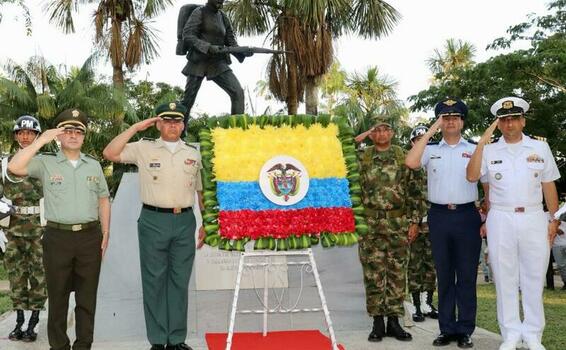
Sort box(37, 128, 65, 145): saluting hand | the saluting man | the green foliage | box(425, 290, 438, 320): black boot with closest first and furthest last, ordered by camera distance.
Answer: box(37, 128, 65, 145): saluting hand < the saluting man < box(425, 290, 438, 320): black boot < the green foliage

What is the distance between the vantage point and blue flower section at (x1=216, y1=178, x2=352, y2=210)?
421 centimetres

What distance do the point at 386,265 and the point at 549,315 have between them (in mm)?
2709

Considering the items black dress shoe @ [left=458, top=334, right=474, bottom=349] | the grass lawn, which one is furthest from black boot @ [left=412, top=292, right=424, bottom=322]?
black dress shoe @ [left=458, top=334, right=474, bottom=349]

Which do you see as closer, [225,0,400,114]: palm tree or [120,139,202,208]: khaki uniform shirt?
[120,139,202,208]: khaki uniform shirt

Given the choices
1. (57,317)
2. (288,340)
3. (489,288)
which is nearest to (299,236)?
(288,340)

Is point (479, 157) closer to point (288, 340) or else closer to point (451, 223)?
point (451, 223)

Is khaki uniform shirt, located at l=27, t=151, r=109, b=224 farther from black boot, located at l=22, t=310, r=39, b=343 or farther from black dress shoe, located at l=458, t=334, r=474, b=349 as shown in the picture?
black dress shoe, located at l=458, t=334, r=474, b=349

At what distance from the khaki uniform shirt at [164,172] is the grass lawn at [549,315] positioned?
3292mm

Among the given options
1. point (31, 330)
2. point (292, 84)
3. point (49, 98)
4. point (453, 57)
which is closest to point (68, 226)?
point (31, 330)

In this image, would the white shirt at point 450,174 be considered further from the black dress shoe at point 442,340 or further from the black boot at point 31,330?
the black boot at point 31,330

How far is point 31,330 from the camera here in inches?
210

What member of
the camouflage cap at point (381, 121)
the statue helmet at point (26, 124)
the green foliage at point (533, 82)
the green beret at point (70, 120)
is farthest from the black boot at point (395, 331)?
Answer: the green foliage at point (533, 82)

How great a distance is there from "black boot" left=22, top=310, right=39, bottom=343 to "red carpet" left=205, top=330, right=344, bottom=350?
5.05 feet

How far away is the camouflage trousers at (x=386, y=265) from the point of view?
16.9 feet
